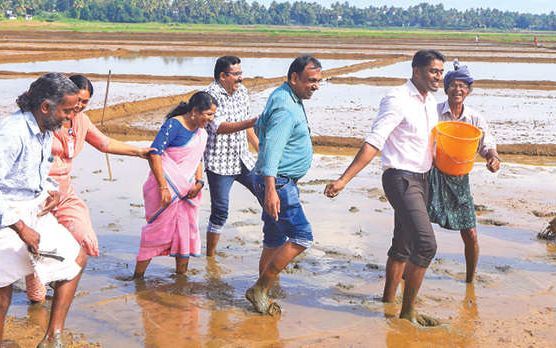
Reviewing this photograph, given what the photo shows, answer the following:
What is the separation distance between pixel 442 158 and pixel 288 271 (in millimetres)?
1672

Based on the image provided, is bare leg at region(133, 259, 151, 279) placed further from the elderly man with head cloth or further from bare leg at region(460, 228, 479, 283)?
bare leg at region(460, 228, 479, 283)

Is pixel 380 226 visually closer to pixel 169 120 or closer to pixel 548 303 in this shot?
pixel 548 303

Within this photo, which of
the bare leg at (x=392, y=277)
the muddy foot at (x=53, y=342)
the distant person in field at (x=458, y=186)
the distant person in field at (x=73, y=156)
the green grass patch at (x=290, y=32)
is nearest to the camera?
the muddy foot at (x=53, y=342)

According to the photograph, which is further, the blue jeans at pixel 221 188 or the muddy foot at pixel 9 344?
the blue jeans at pixel 221 188

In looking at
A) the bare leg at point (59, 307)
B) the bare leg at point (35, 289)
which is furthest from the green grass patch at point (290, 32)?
the bare leg at point (59, 307)

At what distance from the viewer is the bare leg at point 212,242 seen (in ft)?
20.6

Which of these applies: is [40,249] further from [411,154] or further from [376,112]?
[376,112]

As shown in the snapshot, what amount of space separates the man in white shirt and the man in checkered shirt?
1.41m

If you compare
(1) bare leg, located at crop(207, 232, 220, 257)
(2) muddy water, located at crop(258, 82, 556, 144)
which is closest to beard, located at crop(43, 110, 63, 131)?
(1) bare leg, located at crop(207, 232, 220, 257)

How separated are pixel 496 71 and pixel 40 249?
1090 inches

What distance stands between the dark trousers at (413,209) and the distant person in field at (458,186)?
60 centimetres

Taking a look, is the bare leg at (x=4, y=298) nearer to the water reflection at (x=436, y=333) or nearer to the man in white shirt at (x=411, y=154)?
the man in white shirt at (x=411, y=154)

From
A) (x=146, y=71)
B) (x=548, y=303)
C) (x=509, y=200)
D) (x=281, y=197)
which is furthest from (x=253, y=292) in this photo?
(x=146, y=71)

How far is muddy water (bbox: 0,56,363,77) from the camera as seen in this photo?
90.5 ft
